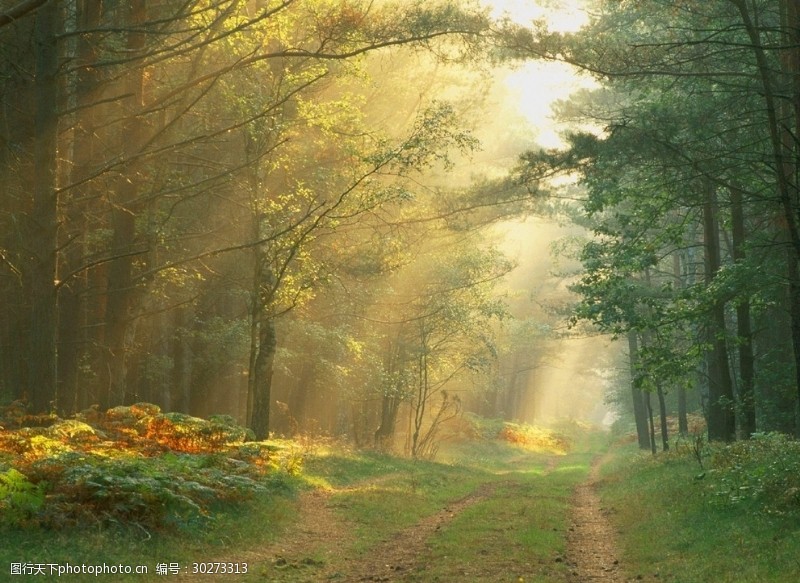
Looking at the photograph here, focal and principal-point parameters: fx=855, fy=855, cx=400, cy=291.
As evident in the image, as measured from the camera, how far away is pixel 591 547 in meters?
13.3

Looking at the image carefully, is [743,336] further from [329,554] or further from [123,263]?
[123,263]

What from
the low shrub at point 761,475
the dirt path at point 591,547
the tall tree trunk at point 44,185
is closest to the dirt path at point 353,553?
the dirt path at point 591,547

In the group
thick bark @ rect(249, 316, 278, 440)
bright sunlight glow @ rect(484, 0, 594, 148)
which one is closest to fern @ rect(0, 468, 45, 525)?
thick bark @ rect(249, 316, 278, 440)

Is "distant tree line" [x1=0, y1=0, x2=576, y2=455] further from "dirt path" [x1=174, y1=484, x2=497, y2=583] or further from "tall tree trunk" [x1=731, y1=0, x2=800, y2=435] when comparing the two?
→ "tall tree trunk" [x1=731, y1=0, x2=800, y2=435]

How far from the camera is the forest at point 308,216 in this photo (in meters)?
14.4

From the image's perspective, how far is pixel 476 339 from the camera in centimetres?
3841

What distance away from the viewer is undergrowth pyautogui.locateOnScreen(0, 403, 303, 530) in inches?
401

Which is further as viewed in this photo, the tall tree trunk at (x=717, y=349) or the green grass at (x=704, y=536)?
the tall tree trunk at (x=717, y=349)

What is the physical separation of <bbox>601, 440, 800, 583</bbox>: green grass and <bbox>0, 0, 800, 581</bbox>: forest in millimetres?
459

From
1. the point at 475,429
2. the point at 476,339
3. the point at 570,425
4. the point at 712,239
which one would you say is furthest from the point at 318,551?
the point at 570,425

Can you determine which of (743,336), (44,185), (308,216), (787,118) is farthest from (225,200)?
(787,118)

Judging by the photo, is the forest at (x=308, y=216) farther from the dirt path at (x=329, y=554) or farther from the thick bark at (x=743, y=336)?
the dirt path at (x=329, y=554)

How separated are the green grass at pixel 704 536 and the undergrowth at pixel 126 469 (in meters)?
6.09

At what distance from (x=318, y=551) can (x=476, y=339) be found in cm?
2685
